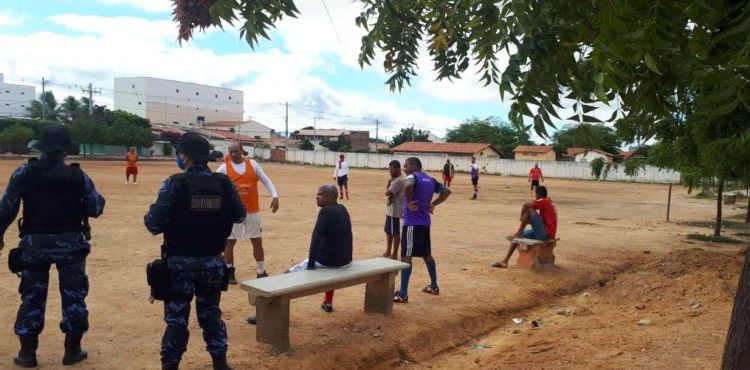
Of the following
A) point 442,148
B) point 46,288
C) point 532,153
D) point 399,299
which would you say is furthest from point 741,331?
point 532,153

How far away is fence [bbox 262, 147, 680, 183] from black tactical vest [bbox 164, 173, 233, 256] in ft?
145

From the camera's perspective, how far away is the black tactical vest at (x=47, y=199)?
14.3 feet

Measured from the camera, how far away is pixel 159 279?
4.04m

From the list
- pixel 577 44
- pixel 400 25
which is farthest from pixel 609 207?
pixel 577 44

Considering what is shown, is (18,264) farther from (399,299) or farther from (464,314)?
(464,314)

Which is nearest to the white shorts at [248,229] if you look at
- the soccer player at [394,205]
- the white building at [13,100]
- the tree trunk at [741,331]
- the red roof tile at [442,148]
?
the soccer player at [394,205]

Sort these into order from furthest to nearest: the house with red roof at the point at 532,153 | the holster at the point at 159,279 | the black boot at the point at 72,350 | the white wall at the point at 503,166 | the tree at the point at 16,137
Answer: the house with red roof at the point at 532,153 < the tree at the point at 16,137 < the white wall at the point at 503,166 < the black boot at the point at 72,350 < the holster at the point at 159,279

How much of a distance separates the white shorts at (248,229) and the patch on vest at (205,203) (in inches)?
104

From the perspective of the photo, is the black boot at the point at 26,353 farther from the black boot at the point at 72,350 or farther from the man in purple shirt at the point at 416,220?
the man in purple shirt at the point at 416,220

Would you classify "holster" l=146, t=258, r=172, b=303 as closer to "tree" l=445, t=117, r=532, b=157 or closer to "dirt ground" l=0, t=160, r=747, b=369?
"dirt ground" l=0, t=160, r=747, b=369

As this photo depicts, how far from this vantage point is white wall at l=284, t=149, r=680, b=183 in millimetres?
49906

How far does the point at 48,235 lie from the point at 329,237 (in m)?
2.39

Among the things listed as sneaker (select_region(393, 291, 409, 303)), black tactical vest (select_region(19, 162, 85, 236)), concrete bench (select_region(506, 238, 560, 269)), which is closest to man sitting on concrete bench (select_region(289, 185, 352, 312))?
sneaker (select_region(393, 291, 409, 303))

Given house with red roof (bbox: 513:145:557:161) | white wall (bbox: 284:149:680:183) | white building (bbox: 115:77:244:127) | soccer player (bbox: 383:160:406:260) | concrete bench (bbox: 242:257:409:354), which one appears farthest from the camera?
white building (bbox: 115:77:244:127)
